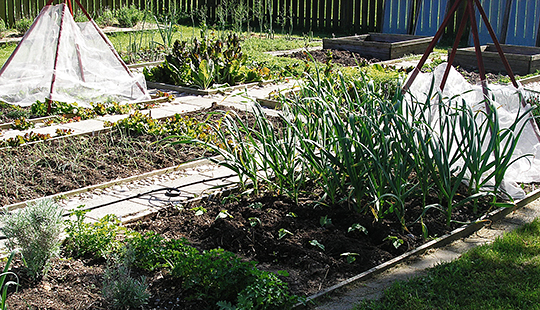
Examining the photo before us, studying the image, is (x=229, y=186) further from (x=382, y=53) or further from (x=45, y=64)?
(x=382, y=53)

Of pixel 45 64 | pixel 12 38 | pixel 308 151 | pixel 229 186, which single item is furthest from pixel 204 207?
pixel 12 38

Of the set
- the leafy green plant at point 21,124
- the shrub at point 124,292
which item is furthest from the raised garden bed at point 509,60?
the shrub at point 124,292

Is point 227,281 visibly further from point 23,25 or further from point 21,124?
point 23,25

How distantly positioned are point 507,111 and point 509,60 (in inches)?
240

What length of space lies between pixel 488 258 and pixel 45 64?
624 centimetres

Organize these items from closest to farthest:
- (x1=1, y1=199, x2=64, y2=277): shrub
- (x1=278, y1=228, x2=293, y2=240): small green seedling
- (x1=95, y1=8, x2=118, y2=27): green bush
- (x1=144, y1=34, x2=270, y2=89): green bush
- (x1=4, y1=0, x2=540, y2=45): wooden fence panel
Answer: (x1=1, y1=199, x2=64, y2=277): shrub → (x1=278, y1=228, x2=293, y2=240): small green seedling → (x1=144, y1=34, x2=270, y2=89): green bush → (x1=4, y1=0, x2=540, y2=45): wooden fence panel → (x1=95, y1=8, x2=118, y2=27): green bush

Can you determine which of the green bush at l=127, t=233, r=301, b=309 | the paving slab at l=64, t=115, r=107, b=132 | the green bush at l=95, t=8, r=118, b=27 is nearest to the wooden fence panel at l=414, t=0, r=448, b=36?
the green bush at l=95, t=8, r=118, b=27

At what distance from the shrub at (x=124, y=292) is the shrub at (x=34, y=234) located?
1.69 ft

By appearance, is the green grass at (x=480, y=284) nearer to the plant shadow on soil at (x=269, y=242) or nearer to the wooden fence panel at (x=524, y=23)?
the plant shadow on soil at (x=269, y=242)

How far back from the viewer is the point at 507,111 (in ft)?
17.3

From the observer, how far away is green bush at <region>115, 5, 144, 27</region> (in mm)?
16641

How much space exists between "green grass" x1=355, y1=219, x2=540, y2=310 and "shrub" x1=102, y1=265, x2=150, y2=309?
1.15m

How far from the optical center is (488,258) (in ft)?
11.9

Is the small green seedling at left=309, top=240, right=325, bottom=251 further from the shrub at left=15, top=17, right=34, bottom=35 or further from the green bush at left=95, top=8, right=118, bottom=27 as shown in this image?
the green bush at left=95, top=8, right=118, bottom=27
